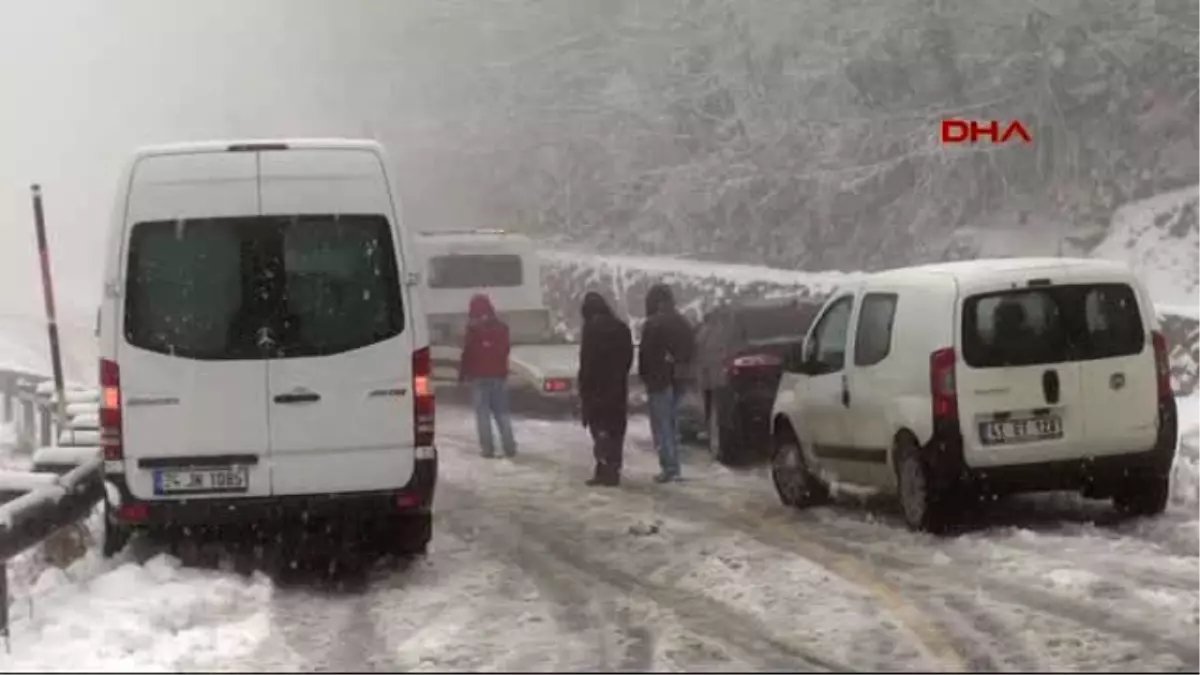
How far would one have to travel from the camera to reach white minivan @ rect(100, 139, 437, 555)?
9.87 metres

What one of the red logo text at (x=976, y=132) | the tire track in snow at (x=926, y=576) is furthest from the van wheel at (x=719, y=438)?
the red logo text at (x=976, y=132)

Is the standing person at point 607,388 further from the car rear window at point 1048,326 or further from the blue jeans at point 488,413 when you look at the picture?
the car rear window at point 1048,326

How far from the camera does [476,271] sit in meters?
24.6

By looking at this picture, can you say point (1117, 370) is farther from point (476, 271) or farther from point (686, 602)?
point (476, 271)

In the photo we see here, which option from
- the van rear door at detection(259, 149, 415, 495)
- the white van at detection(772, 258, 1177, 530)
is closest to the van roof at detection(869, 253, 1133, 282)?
the white van at detection(772, 258, 1177, 530)

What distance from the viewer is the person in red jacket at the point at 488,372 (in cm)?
1778

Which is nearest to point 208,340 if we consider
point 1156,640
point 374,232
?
point 374,232

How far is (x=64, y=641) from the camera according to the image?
813 centimetres

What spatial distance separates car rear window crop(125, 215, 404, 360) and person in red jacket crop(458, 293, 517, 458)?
24.9ft

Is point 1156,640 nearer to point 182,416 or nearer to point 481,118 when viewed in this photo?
point 182,416

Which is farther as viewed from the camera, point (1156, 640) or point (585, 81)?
point (585, 81)

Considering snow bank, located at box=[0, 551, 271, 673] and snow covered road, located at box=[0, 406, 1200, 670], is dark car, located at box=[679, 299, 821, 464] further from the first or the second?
snow bank, located at box=[0, 551, 271, 673]

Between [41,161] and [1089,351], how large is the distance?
87539 mm

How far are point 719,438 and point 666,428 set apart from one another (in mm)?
1493
